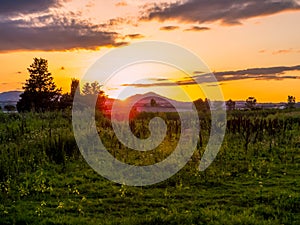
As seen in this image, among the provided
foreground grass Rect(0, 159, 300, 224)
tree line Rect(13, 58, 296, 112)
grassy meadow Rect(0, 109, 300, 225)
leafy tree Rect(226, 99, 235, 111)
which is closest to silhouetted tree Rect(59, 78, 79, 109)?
tree line Rect(13, 58, 296, 112)

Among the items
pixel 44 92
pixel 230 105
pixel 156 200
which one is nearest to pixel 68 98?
pixel 44 92

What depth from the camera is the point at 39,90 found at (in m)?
63.7

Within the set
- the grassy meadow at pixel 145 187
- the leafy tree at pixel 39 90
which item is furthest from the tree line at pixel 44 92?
the grassy meadow at pixel 145 187

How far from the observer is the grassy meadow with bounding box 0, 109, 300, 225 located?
418 inches

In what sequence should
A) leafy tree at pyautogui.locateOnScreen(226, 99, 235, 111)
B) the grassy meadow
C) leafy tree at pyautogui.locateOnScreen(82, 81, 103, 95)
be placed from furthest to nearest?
1. leafy tree at pyautogui.locateOnScreen(82, 81, 103, 95)
2. leafy tree at pyautogui.locateOnScreen(226, 99, 235, 111)
3. the grassy meadow

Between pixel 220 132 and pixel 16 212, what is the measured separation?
52.6 ft

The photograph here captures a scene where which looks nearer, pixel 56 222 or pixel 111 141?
pixel 56 222

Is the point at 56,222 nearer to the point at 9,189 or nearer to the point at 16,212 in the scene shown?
the point at 16,212

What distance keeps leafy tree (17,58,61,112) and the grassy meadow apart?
122 feet

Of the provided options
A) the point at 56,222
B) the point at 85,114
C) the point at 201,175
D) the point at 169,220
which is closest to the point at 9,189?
the point at 56,222

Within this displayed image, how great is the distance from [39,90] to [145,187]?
5289 cm

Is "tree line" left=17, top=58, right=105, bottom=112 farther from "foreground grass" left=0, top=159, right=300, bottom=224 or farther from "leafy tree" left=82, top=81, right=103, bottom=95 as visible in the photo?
"foreground grass" left=0, top=159, right=300, bottom=224

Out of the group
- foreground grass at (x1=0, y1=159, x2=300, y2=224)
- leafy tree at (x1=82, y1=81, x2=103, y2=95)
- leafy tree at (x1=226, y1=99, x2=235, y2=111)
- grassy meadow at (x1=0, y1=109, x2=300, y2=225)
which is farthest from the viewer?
leafy tree at (x1=82, y1=81, x2=103, y2=95)

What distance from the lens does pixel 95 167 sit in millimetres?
16266
